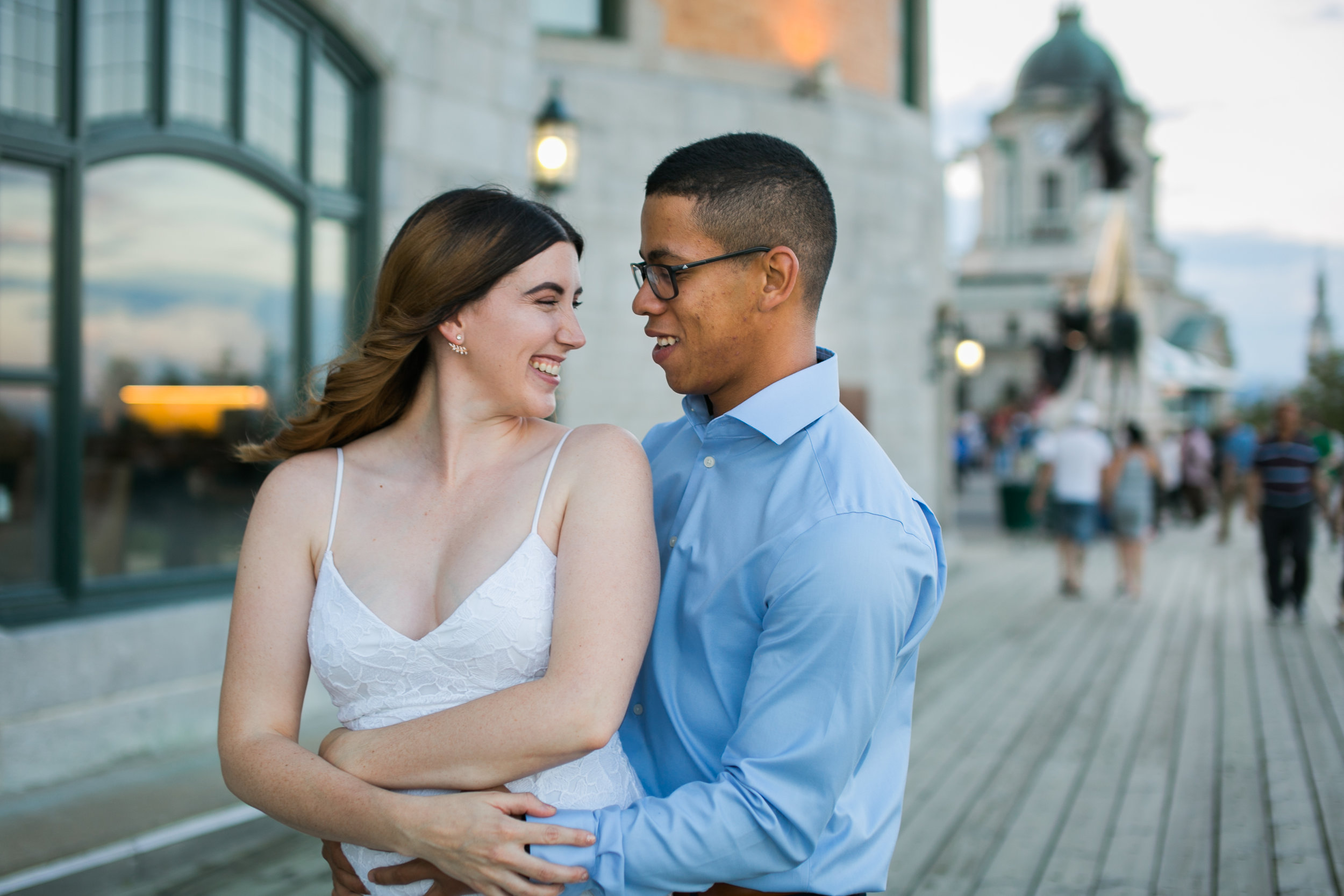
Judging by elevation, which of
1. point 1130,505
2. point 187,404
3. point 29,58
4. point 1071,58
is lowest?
point 1130,505

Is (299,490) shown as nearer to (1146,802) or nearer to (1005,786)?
(1005,786)

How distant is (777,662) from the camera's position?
166cm

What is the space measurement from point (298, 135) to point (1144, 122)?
3503 inches

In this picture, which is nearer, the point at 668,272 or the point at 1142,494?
the point at 668,272

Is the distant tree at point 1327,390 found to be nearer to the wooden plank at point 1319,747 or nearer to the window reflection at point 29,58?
the wooden plank at point 1319,747

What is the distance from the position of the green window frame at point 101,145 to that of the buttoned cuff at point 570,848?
13.2 feet

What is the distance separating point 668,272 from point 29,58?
4662mm

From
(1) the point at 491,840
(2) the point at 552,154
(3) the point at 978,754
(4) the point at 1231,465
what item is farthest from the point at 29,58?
(4) the point at 1231,465

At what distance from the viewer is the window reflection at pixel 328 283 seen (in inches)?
265

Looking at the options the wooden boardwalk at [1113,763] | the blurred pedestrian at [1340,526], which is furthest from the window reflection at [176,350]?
the blurred pedestrian at [1340,526]

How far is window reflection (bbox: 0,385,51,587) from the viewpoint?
510 cm

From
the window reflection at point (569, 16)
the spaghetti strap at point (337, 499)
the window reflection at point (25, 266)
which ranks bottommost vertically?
the spaghetti strap at point (337, 499)

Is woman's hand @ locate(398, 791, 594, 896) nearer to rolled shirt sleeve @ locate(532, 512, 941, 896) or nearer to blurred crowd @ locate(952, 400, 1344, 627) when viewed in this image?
rolled shirt sleeve @ locate(532, 512, 941, 896)

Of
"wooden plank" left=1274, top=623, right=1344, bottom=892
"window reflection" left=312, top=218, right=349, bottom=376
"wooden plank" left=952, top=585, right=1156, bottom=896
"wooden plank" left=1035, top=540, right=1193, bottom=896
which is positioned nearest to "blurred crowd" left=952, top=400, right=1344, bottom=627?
"wooden plank" left=1274, top=623, right=1344, bottom=892
